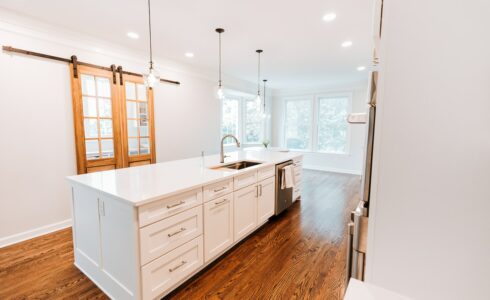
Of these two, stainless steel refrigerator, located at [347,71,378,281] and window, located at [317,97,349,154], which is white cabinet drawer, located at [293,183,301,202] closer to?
stainless steel refrigerator, located at [347,71,378,281]

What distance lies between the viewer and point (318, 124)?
22.4 feet

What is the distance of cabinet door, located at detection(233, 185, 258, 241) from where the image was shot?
7.67 ft

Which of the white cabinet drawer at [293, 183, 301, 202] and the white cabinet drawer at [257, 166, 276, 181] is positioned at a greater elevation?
the white cabinet drawer at [257, 166, 276, 181]

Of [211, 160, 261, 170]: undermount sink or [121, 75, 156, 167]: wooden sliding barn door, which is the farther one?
[121, 75, 156, 167]: wooden sliding barn door

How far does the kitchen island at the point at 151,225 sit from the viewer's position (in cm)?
148

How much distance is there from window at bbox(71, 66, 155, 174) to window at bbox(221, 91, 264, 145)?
2.61 meters

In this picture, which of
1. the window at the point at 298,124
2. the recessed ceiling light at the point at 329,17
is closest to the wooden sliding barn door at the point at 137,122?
the recessed ceiling light at the point at 329,17

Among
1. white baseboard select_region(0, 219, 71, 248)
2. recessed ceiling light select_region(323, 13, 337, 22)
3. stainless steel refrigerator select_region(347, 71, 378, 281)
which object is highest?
recessed ceiling light select_region(323, 13, 337, 22)

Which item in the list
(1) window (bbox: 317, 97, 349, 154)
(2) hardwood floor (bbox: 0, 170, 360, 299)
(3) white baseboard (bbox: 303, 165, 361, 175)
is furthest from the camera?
(1) window (bbox: 317, 97, 349, 154)

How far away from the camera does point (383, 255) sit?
634 mm

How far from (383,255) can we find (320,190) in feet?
14.1

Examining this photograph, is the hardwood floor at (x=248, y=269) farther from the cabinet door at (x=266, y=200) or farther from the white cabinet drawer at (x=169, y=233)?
the white cabinet drawer at (x=169, y=233)

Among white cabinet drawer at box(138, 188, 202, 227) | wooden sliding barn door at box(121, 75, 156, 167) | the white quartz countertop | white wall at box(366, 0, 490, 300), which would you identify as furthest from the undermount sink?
white wall at box(366, 0, 490, 300)

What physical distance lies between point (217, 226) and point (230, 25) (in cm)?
235
